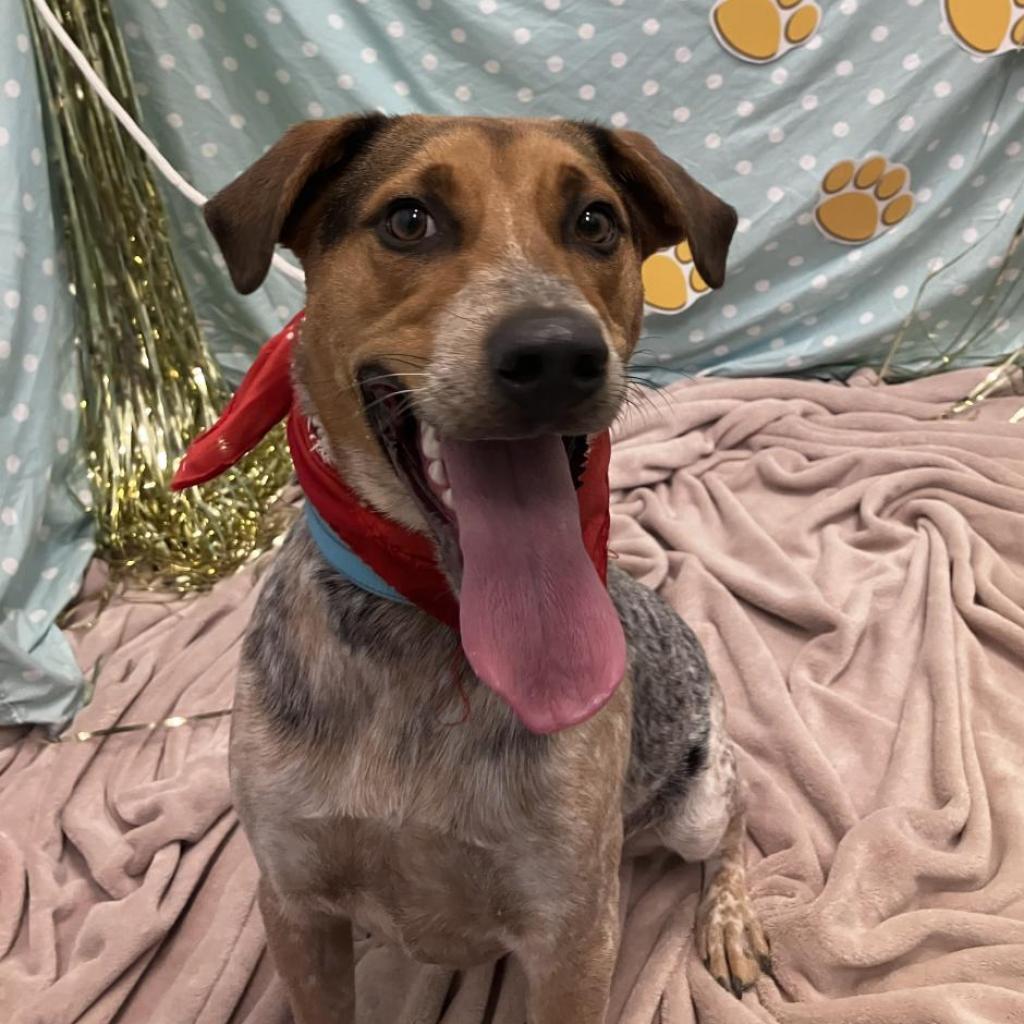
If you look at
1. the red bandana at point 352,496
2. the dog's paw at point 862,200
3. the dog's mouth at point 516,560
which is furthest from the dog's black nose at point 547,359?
the dog's paw at point 862,200

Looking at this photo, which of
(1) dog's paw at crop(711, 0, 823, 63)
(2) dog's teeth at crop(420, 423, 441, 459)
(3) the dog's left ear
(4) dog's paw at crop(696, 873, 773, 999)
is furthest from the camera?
(1) dog's paw at crop(711, 0, 823, 63)

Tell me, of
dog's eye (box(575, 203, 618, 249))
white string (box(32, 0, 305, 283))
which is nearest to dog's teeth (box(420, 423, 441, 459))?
dog's eye (box(575, 203, 618, 249))

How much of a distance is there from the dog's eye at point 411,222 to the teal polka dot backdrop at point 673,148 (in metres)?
2.19

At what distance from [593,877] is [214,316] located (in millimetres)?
3636

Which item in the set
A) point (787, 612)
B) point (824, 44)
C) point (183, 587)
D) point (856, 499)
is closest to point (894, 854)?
point (787, 612)

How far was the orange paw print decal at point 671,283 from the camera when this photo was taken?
15.5 feet

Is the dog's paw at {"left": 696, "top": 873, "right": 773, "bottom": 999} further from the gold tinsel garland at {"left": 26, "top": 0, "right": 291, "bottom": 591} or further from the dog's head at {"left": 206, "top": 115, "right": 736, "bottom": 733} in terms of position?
the gold tinsel garland at {"left": 26, "top": 0, "right": 291, "bottom": 591}

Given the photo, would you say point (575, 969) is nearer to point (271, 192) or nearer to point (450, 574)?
point (450, 574)

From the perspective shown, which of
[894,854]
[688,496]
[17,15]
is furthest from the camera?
[688,496]

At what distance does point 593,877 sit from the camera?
1.78 meters

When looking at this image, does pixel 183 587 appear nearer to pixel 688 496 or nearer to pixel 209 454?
pixel 209 454

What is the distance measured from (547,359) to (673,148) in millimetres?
3550

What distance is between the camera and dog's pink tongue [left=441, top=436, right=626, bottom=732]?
153 cm

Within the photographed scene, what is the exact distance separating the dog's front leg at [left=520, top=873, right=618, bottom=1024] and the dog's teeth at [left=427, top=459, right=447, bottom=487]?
33.9 inches
